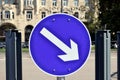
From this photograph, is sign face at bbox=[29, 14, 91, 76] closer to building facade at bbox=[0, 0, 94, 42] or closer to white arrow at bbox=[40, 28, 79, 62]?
white arrow at bbox=[40, 28, 79, 62]

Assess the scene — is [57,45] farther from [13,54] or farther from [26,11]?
[26,11]

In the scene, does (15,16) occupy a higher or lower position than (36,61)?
lower

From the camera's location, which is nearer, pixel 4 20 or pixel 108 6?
pixel 108 6

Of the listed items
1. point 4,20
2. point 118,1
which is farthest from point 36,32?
point 4,20

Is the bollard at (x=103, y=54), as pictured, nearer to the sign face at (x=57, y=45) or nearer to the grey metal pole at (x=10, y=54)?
the sign face at (x=57, y=45)

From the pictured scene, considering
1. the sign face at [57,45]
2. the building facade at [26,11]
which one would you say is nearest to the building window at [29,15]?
the building facade at [26,11]

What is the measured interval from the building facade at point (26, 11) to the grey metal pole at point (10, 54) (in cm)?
8087

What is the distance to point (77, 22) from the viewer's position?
4.25 metres

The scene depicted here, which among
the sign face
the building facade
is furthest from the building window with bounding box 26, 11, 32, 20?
the sign face

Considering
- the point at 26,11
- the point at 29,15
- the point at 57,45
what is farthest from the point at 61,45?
the point at 29,15

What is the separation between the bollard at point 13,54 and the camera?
415cm

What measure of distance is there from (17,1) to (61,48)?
8450 cm

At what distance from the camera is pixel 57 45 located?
4180 mm

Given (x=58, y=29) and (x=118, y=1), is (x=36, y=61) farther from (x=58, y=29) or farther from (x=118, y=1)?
(x=118, y=1)
